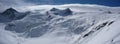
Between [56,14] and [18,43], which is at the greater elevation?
[56,14]

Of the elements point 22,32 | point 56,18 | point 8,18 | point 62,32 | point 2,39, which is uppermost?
point 8,18

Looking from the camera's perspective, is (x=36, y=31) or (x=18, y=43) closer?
(x=18, y=43)

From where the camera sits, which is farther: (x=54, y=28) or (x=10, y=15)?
(x=10, y=15)

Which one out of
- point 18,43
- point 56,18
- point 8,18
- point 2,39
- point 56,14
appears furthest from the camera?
point 8,18

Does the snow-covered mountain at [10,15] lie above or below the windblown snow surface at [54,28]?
above

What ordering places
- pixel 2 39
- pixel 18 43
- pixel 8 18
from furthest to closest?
pixel 8 18, pixel 18 43, pixel 2 39

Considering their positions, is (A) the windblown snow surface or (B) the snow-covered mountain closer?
(A) the windblown snow surface

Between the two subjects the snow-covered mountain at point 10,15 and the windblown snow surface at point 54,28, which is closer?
the windblown snow surface at point 54,28

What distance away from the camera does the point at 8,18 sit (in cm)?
5197

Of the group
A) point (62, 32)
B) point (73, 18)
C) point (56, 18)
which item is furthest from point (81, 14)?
point (62, 32)

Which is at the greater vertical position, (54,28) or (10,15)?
(10,15)

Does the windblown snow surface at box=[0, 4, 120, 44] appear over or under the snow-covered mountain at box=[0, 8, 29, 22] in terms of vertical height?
under

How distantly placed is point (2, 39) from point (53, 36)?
9900mm

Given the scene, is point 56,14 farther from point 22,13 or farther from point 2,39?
point 2,39
